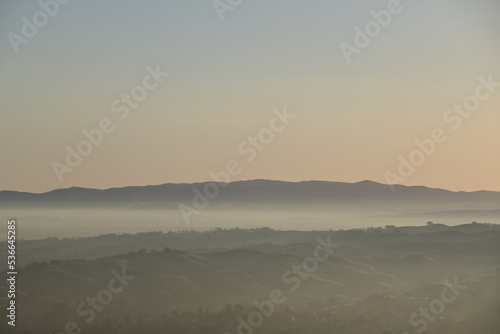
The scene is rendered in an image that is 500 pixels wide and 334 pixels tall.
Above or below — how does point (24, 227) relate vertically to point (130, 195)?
below

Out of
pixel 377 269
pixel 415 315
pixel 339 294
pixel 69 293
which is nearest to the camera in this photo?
pixel 415 315

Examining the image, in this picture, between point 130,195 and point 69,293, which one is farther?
point 130,195

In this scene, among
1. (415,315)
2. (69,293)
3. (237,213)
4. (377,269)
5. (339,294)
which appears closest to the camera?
(415,315)

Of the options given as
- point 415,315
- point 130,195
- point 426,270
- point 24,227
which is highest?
point 130,195

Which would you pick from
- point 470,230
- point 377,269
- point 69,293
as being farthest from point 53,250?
point 470,230

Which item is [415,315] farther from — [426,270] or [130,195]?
[130,195]

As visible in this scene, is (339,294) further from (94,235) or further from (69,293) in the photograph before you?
(94,235)

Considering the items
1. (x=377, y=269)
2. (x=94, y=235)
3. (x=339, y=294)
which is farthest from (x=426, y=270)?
(x=94, y=235)

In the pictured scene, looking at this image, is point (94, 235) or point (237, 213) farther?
point (237, 213)

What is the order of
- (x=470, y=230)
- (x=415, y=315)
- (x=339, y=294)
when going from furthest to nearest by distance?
(x=470, y=230) → (x=339, y=294) → (x=415, y=315)
